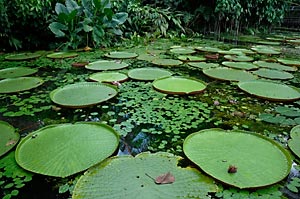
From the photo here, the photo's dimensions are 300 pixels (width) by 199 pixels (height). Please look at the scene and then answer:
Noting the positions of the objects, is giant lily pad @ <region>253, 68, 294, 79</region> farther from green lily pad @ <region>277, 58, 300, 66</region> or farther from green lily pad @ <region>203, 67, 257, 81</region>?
green lily pad @ <region>277, 58, 300, 66</region>

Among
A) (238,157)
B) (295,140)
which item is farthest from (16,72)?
(295,140)

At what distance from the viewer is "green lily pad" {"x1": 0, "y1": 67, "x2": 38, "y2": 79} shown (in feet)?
8.95

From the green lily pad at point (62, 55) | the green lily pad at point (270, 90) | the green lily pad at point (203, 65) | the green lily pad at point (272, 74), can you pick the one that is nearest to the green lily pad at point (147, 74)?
the green lily pad at point (203, 65)

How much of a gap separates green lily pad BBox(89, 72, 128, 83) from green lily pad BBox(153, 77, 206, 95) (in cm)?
37

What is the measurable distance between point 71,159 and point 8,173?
31 centimetres

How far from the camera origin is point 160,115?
6.36 ft

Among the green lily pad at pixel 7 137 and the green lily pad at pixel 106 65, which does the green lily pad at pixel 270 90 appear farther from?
the green lily pad at pixel 7 137

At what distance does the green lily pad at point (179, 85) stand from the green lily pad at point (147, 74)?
0.14 metres

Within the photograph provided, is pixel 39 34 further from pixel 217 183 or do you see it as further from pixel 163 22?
pixel 217 183

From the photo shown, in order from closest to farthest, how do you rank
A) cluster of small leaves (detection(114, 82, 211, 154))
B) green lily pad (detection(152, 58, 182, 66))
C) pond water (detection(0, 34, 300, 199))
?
pond water (detection(0, 34, 300, 199)) < cluster of small leaves (detection(114, 82, 211, 154)) < green lily pad (detection(152, 58, 182, 66))

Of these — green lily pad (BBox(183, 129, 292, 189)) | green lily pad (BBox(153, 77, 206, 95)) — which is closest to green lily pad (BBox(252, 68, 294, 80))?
green lily pad (BBox(153, 77, 206, 95))

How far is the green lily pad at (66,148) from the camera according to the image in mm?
1295

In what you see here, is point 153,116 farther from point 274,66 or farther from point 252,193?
point 274,66

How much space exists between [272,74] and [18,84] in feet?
8.74
